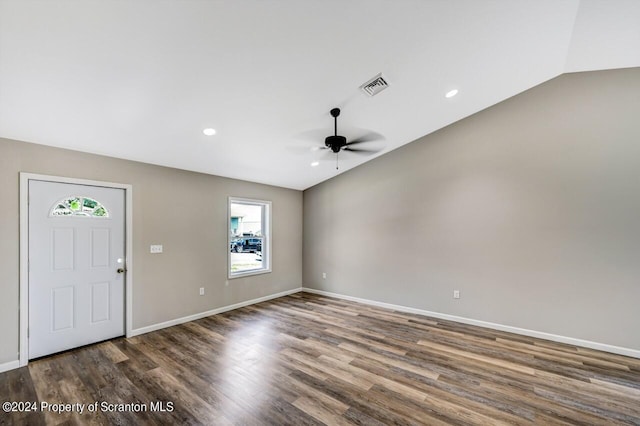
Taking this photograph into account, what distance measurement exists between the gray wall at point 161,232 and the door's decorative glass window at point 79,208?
310 mm

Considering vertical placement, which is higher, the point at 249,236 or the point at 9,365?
the point at 249,236

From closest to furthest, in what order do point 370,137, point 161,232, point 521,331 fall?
1. point 521,331
2. point 161,232
3. point 370,137

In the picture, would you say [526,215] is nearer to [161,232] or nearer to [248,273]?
[248,273]

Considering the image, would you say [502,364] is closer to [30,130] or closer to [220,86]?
[220,86]

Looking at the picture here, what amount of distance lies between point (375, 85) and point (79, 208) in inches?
161

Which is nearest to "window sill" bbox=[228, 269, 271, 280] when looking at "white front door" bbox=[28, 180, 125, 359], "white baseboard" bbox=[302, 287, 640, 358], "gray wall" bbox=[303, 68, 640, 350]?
"white front door" bbox=[28, 180, 125, 359]

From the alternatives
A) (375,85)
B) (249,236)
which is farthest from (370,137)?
(249,236)

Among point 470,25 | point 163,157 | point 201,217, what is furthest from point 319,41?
point 201,217

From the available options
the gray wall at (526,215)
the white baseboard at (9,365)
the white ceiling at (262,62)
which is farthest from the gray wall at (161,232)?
the gray wall at (526,215)

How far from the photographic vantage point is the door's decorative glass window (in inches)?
126

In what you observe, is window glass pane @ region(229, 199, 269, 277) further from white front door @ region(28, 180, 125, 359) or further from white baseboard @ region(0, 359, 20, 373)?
white baseboard @ region(0, 359, 20, 373)

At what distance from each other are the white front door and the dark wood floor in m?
0.27

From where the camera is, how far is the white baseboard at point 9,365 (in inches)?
108

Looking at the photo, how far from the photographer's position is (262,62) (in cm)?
239
